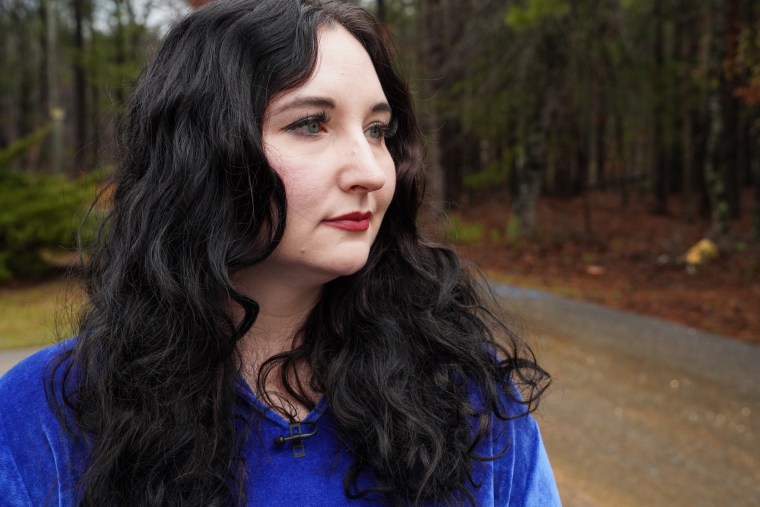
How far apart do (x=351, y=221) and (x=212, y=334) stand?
14.2 inches

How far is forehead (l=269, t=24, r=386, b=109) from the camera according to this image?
58.5 inches

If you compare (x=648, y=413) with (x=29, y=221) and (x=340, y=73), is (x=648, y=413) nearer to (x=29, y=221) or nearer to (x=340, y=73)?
(x=340, y=73)

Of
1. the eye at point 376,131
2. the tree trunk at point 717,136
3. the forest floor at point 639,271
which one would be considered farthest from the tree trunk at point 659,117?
the eye at point 376,131

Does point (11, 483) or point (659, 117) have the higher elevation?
point (659, 117)

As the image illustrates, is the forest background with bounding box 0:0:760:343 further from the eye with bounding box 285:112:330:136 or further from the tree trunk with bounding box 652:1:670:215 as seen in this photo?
the eye with bounding box 285:112:330:136

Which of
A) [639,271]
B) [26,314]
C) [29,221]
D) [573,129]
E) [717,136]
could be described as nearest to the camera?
[26,314]

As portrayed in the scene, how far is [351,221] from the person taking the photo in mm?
1520

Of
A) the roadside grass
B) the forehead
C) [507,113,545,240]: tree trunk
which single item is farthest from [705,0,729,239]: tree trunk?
the forehead

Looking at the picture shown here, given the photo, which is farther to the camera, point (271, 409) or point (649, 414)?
point (649, 414)

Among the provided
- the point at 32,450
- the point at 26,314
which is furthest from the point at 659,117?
the point at 32,450

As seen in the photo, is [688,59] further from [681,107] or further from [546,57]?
[546,57]

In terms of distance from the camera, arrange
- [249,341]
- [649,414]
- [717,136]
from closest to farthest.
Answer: [249,341] → [649,414] → [717,136]

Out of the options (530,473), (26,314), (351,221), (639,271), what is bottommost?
(639,271)

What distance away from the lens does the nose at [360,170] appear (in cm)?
149
